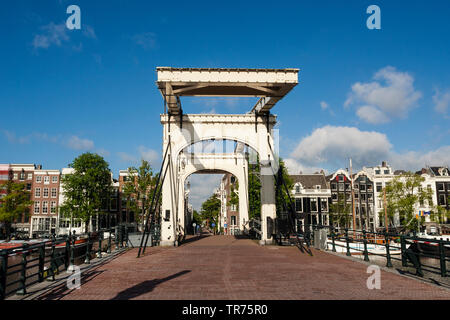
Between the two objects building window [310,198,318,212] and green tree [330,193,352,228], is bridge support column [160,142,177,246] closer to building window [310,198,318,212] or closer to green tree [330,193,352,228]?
green tree [330,193,352,228]

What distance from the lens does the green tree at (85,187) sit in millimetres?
45688

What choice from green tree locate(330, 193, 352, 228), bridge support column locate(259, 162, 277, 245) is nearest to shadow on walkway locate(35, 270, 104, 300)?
bridge support column locate(259, 162, 277, 245)

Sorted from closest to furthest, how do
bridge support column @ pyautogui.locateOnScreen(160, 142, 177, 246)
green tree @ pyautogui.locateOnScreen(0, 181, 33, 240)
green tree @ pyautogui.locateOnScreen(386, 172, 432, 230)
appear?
bridge support column @ pyautogui.locateOnScreen(160, 142, 177, 246) → green tree @ pyautogui.locateOnScreen(386, 172, 432, 230) → green tree @ pyautogui.locateOnScreen(0, 181, 33, 240)

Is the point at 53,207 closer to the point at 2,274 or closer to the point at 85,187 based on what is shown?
the point at 85,187

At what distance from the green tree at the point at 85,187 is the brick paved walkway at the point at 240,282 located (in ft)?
126

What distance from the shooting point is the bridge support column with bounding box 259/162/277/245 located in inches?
714

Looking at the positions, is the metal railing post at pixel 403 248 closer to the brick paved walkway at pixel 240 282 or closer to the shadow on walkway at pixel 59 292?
the brick paved walkway at pixel 240 282

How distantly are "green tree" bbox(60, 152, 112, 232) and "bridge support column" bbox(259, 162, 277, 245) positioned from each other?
34895mm

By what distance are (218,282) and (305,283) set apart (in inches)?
84.0

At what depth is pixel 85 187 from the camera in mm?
46969

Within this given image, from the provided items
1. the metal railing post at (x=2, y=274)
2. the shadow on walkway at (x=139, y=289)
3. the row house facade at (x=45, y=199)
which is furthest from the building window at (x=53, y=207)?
the metal railing post at (x=2, y=274)
